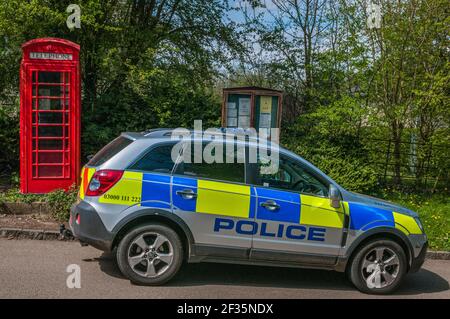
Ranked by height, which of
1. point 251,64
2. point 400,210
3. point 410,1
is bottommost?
point 400,210

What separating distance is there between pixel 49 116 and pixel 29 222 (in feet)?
6.51

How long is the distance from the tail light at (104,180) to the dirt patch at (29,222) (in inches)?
92.1

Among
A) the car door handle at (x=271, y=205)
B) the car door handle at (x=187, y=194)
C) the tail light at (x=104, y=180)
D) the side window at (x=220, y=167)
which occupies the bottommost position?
the car door handle at (x=271, y=205)

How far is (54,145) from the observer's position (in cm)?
905

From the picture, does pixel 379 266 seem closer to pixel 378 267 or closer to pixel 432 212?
pixel 378 267

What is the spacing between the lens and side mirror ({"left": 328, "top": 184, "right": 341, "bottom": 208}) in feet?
18.8

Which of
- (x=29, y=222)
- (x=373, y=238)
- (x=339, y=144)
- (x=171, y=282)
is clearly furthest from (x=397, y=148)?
(x=29, y=222)

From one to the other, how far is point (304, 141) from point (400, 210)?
180 inches

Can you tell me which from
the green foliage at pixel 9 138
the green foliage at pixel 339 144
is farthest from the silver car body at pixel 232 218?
the green foliage at pixel 9 138

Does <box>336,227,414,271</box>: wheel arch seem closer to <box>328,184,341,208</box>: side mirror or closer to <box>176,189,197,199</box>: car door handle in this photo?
<box>328,184,341,208</box>: side mirror

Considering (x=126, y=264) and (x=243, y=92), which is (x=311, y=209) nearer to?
A: (x=126, y=264)

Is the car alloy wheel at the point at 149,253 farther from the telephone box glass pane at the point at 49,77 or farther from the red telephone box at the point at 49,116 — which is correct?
the telephone box glass pane at the point at 49,77

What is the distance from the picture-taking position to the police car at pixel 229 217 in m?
5.55

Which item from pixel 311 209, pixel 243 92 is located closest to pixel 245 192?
pixel 311 209
